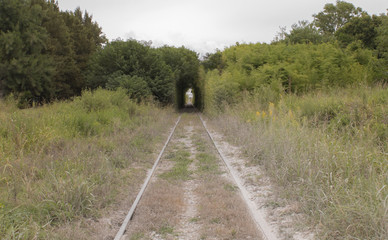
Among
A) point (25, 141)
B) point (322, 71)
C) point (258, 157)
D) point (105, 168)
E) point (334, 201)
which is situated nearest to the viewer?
point (334, 201)

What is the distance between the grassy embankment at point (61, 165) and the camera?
4.73 meters

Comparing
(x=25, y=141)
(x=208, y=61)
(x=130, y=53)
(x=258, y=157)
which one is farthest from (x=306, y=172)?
(x=208, y=61)

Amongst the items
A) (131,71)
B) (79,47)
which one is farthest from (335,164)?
(79,47)

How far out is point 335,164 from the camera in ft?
17.4

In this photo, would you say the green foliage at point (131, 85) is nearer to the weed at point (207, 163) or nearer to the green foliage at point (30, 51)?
the green foliage at point (30, 51)

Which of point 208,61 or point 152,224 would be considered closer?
point 152,224

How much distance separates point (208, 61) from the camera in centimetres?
4625

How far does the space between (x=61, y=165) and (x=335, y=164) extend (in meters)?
5.61

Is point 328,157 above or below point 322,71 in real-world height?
below

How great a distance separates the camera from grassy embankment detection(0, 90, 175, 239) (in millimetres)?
4727

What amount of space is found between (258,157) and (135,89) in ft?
52.7

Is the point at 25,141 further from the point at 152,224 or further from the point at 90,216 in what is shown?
the point at 152,224

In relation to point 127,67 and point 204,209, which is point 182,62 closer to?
point 127,67

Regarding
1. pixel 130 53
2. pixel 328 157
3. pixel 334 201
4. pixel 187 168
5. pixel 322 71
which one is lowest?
pixel 187 168
